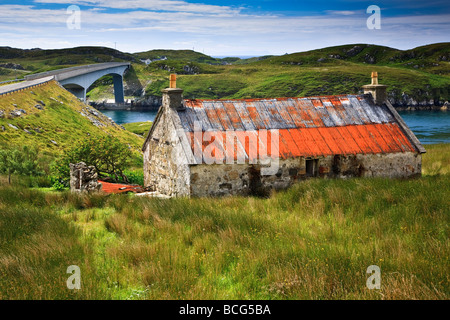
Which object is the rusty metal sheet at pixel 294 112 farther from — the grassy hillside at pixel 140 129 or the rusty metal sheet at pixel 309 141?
the grassy hillside at pixel 140 129

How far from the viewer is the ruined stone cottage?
14156mm

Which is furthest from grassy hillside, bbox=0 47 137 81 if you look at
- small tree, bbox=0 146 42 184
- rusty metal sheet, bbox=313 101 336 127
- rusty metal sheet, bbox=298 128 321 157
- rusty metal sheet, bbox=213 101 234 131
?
rusty metal sheet, bbox=298 128 321 157

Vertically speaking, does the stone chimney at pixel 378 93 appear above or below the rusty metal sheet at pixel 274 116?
above

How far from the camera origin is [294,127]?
16.0 m

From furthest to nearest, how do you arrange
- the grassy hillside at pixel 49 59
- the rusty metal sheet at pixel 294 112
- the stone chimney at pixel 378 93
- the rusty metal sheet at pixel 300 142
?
1. the grassy hillside at pixel 49 59
2. the stone chimney at pixel 378 93
3. the rusty metal sheet at pixel 294 112
4. the rusty metal sheet at pixel 300 142

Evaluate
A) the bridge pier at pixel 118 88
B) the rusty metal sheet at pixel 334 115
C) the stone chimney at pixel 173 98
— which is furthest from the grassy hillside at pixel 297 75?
the rusty metal sheet at pixel 334 115

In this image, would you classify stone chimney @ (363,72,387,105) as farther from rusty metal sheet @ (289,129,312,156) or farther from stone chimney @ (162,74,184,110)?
stone chimney @ (162,74,184,110)

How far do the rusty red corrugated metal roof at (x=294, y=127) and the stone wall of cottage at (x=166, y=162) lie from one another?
67 centimetres

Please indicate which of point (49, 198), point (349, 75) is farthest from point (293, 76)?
point (49, 198)

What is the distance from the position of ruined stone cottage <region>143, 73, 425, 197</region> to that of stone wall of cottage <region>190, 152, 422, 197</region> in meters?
0.03

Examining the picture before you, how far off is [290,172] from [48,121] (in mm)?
26302

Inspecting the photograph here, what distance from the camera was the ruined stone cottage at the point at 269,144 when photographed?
46.4 feet
